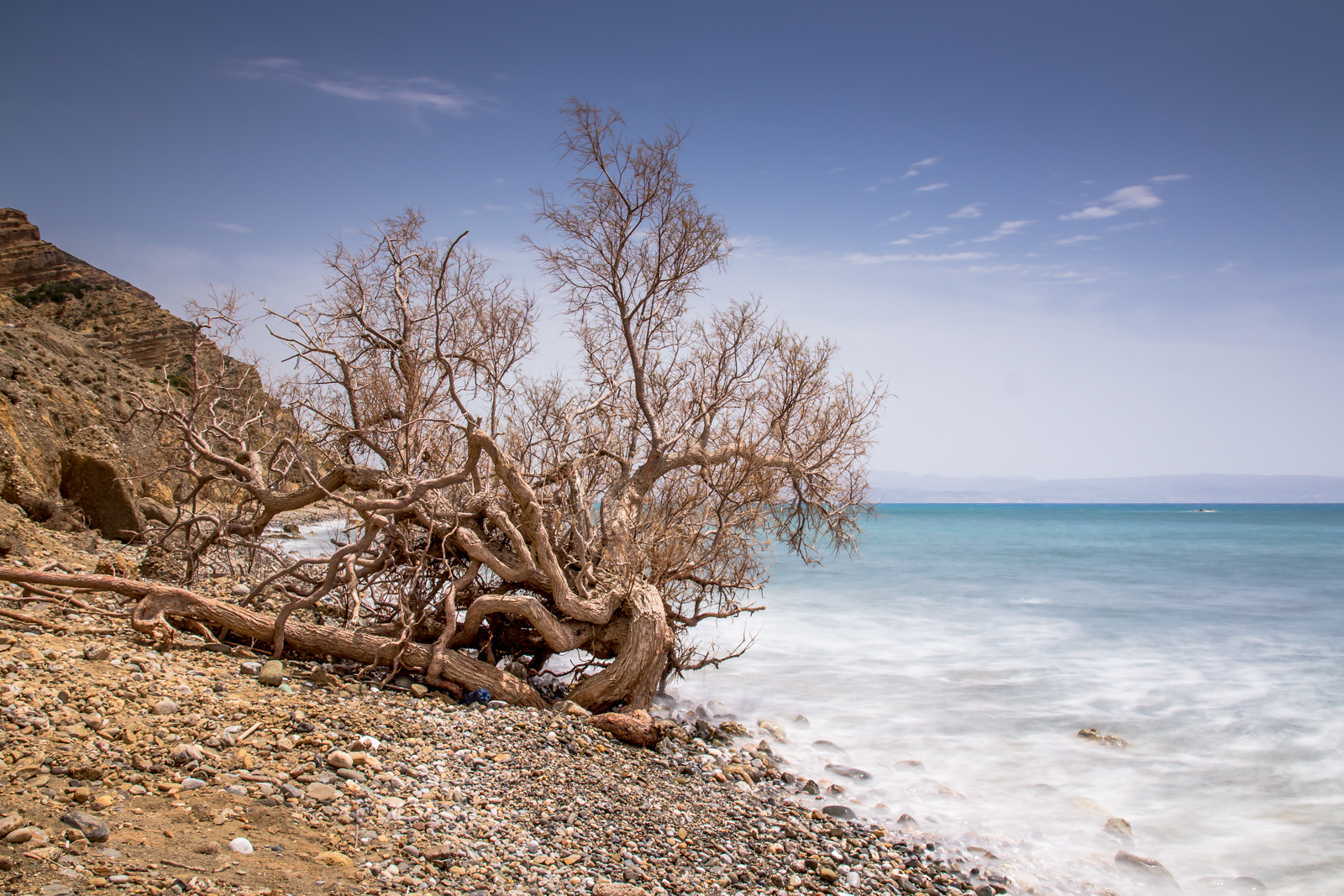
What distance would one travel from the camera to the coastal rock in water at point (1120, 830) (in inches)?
271

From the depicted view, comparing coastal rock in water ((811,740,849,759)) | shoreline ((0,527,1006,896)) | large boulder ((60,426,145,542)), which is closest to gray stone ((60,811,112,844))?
shoreline ((0,527,1006,896))

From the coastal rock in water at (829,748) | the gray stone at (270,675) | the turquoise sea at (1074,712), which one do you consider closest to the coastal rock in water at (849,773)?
the turquoise sea at (1074,712)

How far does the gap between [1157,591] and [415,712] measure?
2576 centimetres

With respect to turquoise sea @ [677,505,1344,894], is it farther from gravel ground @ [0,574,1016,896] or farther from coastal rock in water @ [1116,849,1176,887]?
gravel ground @ [0,574,1016,896]

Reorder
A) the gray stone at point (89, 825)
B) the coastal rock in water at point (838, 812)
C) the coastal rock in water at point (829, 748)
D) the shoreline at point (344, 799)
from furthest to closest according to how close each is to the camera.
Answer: the coastal rock in water at point (829, 748) < the coastal rock in water at point (838, 812) < the shoreline at point (344, 799) < the gray stone at point (89, 825)

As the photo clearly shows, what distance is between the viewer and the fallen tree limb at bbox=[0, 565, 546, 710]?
6898 mm

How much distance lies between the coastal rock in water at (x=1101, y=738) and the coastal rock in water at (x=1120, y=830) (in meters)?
2.81

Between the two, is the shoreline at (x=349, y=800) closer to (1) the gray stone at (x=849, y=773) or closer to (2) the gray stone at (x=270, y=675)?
(2) the gray stone at (x=270, y=675)

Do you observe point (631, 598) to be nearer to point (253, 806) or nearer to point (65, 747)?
point (253, 806)

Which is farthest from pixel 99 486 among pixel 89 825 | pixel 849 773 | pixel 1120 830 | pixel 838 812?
pixel 1120 830

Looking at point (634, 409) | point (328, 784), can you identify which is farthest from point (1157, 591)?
point (328, 784)

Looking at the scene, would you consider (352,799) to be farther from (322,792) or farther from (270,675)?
(270,675)

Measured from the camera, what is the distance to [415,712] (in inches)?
257

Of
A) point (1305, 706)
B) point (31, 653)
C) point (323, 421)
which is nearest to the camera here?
point (31, 653)
